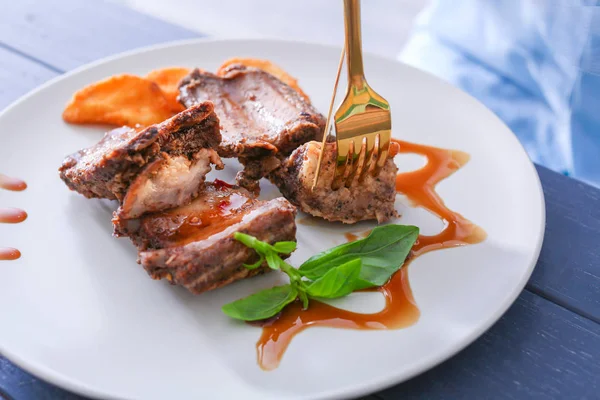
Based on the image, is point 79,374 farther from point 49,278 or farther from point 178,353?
point 49,278

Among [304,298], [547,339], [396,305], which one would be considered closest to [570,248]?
[547,339]

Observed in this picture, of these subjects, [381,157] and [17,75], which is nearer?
[381,157]

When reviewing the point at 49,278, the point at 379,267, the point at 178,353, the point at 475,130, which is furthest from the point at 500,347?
the point at 49,278

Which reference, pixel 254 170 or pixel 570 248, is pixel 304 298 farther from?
pixel 570 248

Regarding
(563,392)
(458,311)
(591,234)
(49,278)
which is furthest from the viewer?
(591,234)

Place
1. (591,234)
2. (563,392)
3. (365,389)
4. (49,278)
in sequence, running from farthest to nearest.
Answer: (591,234), (49,278), (563,392), (365,389)

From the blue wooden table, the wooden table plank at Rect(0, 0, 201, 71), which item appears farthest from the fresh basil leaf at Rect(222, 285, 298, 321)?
the wooden table plank at Rect(0, 0, 201, 71)

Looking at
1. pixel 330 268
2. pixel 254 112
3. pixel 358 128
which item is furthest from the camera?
pixel 254 112

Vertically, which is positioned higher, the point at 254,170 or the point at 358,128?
the point at 358,128
